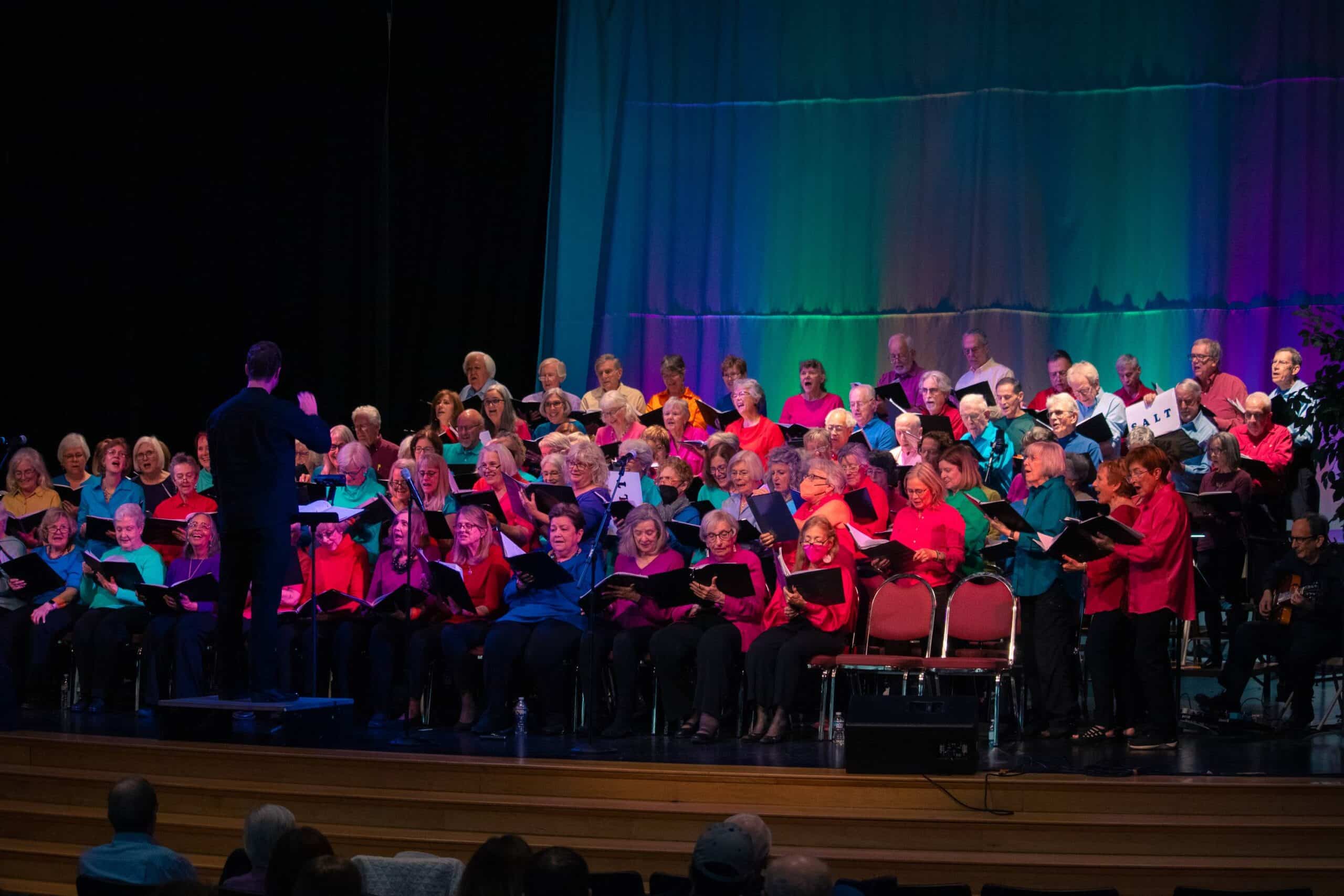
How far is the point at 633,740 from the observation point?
668cm

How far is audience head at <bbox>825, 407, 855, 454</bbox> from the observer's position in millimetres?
8180

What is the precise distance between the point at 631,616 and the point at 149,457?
3117mm

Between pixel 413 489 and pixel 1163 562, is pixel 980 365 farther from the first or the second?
pixel 413 489

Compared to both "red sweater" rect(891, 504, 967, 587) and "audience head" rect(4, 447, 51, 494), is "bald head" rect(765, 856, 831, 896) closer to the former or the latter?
"red sweater" rect(891, 504, 967, 587)

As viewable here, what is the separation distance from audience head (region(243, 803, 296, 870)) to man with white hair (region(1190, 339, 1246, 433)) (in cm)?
646

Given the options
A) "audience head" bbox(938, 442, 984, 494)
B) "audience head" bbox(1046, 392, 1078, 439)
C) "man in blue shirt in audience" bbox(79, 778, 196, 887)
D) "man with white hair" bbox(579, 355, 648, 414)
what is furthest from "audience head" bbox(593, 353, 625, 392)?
"man in blue shirt in audience" bbox(79, 778, 196, 887)

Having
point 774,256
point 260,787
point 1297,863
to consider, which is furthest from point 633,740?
point 774,256

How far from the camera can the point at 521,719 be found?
6.94 m

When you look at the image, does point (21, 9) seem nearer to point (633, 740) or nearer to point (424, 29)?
point (424, 29)

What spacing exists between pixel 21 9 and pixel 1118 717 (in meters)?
8.20

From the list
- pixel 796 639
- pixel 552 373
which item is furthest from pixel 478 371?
pixel 796 639

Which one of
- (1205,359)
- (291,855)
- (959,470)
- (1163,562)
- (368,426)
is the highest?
(1205,359)

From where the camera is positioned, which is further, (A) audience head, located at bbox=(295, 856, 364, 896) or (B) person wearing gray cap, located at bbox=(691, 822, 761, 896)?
(B) person wearing gray cap, located at bbox=(691, 822, 761, 896)

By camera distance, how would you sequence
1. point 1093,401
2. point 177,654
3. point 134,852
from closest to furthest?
point 134,852, point 177,654, point 1093,401
